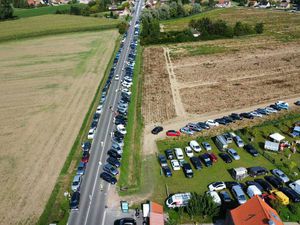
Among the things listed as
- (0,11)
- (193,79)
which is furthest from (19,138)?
(0,11)

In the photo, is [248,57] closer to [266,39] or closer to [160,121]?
[266,39]

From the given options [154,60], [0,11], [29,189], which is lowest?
[29,189]

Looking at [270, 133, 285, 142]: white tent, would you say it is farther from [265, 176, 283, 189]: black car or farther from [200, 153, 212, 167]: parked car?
[200, 153, 212, 167]: parked car

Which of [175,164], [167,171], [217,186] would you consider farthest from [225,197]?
[175,164]

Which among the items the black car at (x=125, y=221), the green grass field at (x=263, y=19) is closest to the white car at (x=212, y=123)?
the black car at (x=125, y=221)

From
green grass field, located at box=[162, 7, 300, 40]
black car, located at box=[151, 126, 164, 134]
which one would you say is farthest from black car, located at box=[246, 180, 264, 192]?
green grass field, located at box=[162, 7, 300, 40]

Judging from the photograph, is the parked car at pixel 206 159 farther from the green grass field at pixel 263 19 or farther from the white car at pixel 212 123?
the green grass field at pixel 263 19
